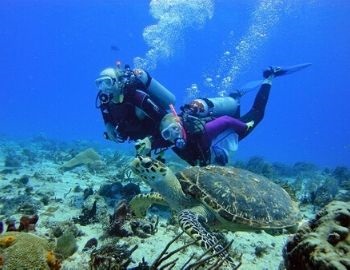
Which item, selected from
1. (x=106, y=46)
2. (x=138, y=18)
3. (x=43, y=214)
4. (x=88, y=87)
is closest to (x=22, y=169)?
(x=43, y=214)

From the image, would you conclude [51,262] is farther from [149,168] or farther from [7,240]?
[149,168]

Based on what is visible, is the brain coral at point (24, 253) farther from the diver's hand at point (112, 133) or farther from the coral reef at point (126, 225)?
the diver's hand at point (112, 133)

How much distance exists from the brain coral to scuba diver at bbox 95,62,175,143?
5788 millimetres

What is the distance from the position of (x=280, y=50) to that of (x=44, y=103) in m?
110

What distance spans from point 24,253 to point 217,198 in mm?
3189

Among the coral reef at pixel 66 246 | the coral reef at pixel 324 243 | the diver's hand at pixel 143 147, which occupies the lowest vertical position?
the coral reef at pixel 324 243

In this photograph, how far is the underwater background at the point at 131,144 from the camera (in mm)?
4059

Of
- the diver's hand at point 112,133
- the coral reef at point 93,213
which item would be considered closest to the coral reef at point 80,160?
the diver's hand at point 112,133

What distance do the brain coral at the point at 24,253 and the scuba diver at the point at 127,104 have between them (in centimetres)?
579

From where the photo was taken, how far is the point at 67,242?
461 centimetres

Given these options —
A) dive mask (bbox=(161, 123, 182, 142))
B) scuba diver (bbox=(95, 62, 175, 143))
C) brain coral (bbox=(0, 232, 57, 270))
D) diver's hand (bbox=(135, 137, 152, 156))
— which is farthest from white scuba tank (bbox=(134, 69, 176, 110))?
brain coral (bbox=(0, 232, 57, 270))

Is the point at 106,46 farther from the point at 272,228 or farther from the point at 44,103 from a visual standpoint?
the point at 272,228

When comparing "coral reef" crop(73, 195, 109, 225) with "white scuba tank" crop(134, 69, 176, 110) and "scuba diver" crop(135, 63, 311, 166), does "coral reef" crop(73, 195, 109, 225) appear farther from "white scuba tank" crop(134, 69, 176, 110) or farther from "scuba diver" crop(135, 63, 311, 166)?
"white scuba tank" crop(134, 69, 176, 110)

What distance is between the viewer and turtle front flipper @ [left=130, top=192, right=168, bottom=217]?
20.3 ft
